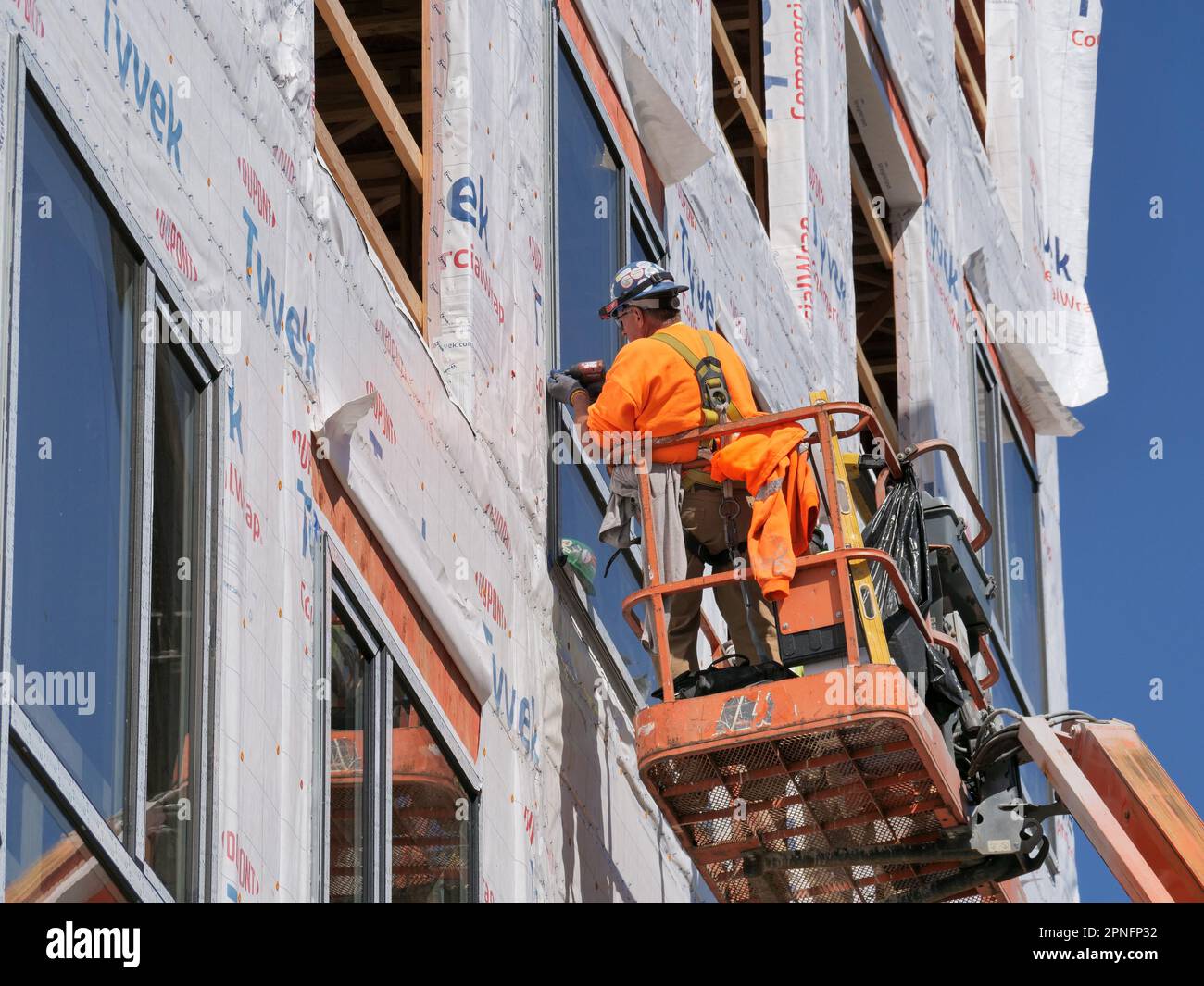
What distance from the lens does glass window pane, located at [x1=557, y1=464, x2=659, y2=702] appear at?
42.0 ft

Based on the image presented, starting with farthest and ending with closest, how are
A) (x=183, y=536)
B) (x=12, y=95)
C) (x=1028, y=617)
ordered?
1. (x=1028, y=617)
2. (x=183, y=536)
3. (x=12, y=95)

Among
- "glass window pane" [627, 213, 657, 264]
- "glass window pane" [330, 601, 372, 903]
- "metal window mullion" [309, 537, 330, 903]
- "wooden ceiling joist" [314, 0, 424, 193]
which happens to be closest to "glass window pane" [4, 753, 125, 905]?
"metal window mullion" [309, 537, 330, 903]

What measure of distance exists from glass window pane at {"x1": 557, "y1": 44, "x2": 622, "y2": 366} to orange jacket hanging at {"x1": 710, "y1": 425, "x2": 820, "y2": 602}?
2124 mm

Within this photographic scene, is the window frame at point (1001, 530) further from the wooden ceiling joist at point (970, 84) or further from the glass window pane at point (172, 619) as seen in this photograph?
the glass window pane at point (172, 619)

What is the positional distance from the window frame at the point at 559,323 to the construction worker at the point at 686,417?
561 millimetres

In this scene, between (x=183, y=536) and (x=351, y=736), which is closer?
(x=183, y=536)

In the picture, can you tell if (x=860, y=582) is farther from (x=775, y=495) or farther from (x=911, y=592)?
(x=911, y=592)

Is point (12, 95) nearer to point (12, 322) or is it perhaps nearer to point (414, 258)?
point (12, 322)

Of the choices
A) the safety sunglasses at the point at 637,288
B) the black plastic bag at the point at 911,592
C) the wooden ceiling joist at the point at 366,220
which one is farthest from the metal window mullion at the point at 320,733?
the black plastic bag at the point at 911,592

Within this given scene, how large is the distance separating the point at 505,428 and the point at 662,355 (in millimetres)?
1036

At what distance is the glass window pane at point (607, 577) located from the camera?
504 inches

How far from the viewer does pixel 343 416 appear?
30.6 ft
